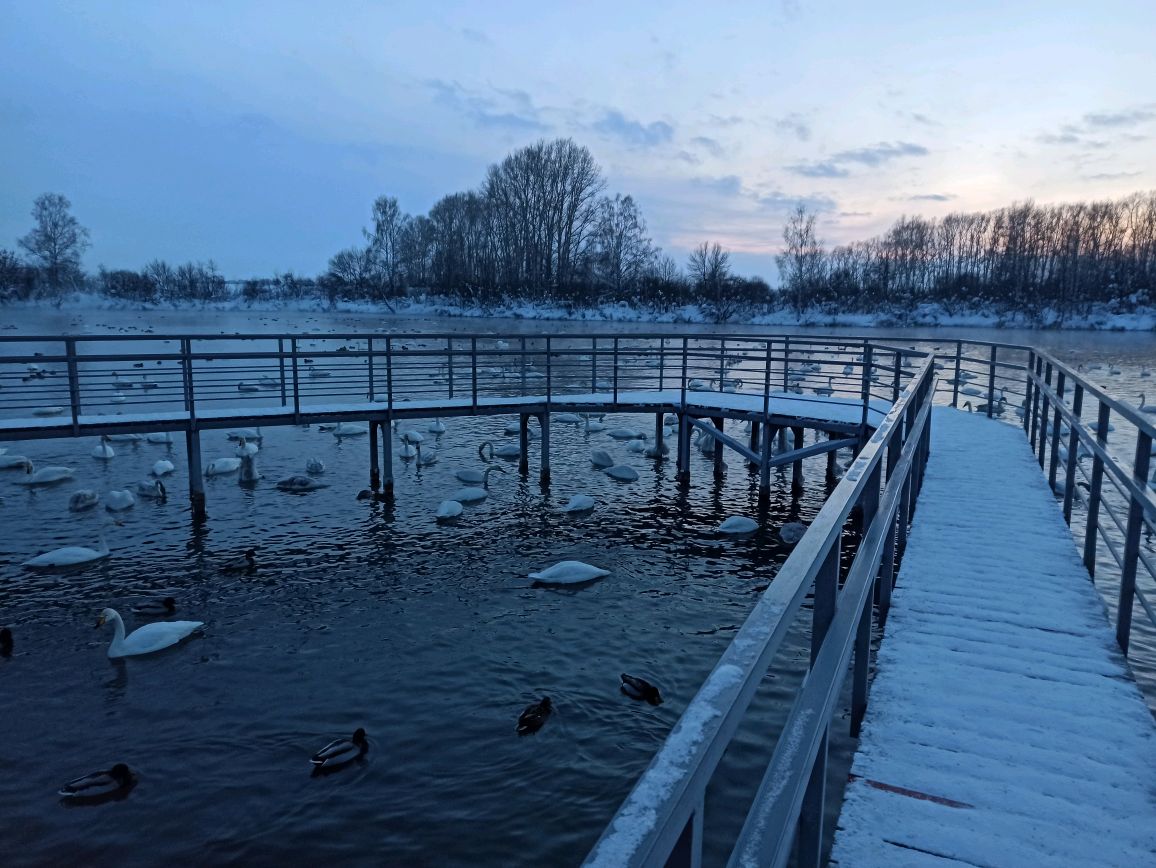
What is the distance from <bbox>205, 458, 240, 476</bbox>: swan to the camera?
591 inches

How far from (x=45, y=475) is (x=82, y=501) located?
246 cm

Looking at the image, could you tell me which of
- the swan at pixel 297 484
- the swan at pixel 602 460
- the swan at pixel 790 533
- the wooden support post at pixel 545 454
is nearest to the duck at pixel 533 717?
the swan at pixel 790 533

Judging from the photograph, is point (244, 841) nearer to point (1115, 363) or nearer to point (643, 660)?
point (643, 660)

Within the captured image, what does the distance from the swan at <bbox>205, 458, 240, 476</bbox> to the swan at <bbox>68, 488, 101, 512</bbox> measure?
87.0 inches

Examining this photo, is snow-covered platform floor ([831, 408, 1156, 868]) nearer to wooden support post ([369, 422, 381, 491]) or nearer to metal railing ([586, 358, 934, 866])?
metal railing ([586, 358, 934, 866])

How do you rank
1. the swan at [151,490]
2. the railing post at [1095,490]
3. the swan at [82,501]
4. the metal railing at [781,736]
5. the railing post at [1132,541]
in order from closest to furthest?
the metal railing at [781,736], the railing post at [1132,541], the railing post at [1095,490], the swan at [82,501], the swan at [151,490]

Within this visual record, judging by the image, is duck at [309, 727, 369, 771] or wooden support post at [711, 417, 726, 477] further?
wooden support post at [711, 417, 726, 477]

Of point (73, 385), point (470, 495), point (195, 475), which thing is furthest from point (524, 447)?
point (73, 385)

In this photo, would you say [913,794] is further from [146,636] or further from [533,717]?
[146,636]

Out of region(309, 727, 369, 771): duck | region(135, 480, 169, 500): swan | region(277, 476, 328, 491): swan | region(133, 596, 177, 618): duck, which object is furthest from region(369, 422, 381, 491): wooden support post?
region(309, 727, 369, 771): duck

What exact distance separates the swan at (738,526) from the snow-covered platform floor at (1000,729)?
6138 millimetres

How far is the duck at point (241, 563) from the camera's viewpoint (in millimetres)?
10336

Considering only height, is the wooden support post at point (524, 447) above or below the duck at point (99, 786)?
above

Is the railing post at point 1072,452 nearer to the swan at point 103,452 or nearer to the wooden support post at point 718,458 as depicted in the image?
the wooden support post at point 718,458
